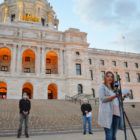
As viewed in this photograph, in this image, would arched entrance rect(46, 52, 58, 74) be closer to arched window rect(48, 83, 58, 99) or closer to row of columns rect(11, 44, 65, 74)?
row of columns rect(11, 44, 65, 74)

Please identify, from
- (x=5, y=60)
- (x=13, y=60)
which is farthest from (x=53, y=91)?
(x=5, y=60)

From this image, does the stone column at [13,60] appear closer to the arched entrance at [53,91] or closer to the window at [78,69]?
the arched entrance at [53,91]

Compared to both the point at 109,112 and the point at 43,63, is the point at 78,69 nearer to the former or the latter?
the point at 43,63

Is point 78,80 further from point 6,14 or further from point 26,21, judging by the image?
point 6,14

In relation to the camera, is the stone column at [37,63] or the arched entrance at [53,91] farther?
the arched entrance at [53,91]

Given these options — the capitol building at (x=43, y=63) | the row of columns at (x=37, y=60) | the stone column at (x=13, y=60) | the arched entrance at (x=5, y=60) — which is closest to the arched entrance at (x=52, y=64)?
the capitol building at (x=43, y=63)

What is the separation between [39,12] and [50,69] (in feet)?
80.5

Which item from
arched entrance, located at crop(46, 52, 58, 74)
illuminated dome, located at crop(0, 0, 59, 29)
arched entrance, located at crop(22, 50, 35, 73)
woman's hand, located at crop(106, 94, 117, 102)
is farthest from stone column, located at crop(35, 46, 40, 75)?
woman's hand, located at crop(106, 94, 117, 102)

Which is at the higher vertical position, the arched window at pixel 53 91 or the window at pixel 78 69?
the window at pixel 78 69

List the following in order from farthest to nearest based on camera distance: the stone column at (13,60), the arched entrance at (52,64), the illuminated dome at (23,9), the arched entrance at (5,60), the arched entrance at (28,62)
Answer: the illuminated dome at (23,9) < the arched entrance at (52,64) < the arched entrance at (28,62) < the arched entrance at (5,60) < the stone column at (13,60)

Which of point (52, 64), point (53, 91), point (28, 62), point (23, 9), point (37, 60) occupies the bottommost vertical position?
point (53, 91)

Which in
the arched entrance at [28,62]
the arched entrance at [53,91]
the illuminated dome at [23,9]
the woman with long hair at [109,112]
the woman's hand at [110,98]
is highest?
the illuminated dome at [23,9]

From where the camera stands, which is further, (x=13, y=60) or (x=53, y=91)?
(x=53, y=91)

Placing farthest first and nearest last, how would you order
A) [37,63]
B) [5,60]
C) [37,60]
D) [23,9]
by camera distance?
[23,9] < [5,60] < [37,60] < [37,63]
